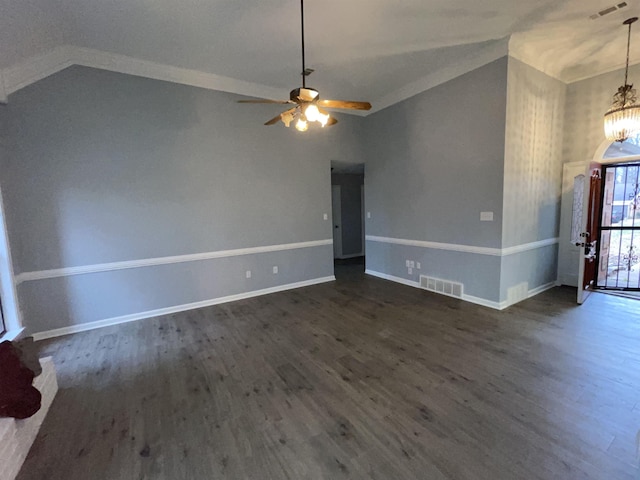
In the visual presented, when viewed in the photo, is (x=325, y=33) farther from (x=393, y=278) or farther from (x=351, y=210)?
(x=351, y=210)

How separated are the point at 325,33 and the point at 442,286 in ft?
12.5

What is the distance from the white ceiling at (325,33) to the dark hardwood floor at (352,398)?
10.9ft

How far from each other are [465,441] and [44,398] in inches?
119

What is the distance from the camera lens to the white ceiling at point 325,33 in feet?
8.96

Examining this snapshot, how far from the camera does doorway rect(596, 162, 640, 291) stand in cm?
449

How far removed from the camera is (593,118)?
431 centimetres

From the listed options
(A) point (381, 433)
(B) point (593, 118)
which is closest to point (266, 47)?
(A) point (381, 433)

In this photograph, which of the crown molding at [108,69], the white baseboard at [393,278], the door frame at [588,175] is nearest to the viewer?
the crown molding at [108,69]

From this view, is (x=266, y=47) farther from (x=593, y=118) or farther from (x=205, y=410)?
(x=593, y=118)

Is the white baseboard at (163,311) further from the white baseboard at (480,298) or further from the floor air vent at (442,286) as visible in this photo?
the floor air vent at (442,286)

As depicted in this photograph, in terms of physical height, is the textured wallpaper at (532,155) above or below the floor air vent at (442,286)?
above

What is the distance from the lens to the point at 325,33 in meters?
3.17

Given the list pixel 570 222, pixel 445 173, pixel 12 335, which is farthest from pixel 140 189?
pixel 570 222

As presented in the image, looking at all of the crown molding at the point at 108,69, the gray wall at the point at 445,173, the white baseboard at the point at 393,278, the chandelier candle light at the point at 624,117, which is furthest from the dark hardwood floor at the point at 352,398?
the crown molding at the point at 108,69
